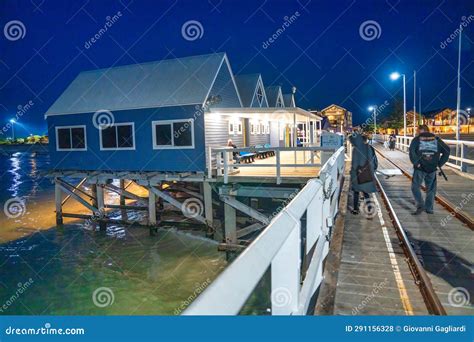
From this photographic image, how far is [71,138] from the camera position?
57.7ft

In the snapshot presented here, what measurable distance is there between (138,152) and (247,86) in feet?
30.6

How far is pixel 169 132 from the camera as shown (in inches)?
589

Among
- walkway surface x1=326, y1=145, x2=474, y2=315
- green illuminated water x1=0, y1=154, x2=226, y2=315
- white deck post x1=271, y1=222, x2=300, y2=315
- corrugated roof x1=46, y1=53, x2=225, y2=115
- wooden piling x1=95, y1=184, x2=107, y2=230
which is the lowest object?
green illuminated water x1=0, y1=154, x2=226, y2=315

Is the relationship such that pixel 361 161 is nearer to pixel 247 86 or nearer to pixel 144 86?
pixel 144 86

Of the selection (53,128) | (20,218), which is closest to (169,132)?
(53,128)

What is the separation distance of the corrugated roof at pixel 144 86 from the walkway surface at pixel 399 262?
384 inches

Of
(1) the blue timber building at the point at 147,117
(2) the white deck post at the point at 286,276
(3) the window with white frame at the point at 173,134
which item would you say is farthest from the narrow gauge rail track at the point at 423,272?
(3) the window with white frame at the point at 173,134

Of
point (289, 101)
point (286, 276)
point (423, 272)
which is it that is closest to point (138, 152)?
point (423, 272)

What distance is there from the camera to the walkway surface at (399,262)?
3254 mm

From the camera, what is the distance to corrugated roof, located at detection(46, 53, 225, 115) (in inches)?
Answer: 592

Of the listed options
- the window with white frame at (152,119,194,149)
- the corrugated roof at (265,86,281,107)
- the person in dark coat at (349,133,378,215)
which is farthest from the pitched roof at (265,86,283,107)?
the person in dark coat at (349,133,378,215)

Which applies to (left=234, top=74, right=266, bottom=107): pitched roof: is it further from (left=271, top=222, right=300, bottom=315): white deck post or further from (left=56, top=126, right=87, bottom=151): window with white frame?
(left=271, top=222, right=300, bottom=315): white deck post

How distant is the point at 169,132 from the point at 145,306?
7.69 meters

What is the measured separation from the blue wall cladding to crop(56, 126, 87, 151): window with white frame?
0.66 feet
